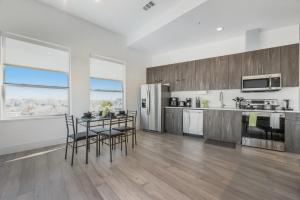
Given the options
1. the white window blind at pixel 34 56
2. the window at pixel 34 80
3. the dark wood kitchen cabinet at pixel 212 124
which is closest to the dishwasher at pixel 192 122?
the dark wood kitchen cabinet at pixel 212 124

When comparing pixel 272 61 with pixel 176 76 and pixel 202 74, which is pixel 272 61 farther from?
pixel 176 76

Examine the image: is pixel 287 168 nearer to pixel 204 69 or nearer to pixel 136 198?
pixel 136 198

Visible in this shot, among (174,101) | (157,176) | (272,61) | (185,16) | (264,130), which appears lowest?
(157,176)

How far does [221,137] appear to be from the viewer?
4.09 m

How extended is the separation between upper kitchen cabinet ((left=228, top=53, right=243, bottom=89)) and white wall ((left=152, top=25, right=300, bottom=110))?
11.5 inches

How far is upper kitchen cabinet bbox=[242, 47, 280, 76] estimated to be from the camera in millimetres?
3576

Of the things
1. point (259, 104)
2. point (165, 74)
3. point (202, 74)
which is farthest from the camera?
point (165, 74)

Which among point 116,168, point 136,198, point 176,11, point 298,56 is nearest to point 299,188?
point 136,198

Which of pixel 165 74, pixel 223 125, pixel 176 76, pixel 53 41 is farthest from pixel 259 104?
pixel 53 41

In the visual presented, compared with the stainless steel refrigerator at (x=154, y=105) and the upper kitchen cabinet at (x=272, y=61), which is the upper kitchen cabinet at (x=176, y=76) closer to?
the stainless steel refrigerator at (x=154, y=105)

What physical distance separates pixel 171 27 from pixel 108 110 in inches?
105

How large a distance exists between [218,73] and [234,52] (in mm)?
829

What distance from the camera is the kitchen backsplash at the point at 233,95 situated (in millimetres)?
3619

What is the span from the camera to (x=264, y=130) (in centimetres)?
346
